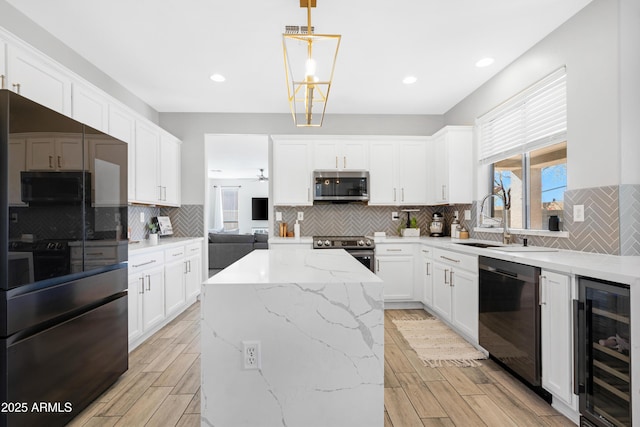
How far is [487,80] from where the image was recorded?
139 inches

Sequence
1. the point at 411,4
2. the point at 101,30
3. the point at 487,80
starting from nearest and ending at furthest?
1. the point at 411,4
2. the point at 101,30
3. the point at 487,80

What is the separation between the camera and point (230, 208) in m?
11.3

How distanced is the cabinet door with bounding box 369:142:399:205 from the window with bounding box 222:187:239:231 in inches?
311

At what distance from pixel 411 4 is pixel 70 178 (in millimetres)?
2500

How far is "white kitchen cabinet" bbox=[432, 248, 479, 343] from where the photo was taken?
2.76 m

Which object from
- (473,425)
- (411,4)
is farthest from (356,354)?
(411,4)

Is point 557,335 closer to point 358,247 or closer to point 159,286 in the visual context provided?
point 358,247

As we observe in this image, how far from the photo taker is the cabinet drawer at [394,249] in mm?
3939

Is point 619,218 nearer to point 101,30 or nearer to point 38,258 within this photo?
point 38,258

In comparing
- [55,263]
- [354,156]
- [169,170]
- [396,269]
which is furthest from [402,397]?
[169,170]

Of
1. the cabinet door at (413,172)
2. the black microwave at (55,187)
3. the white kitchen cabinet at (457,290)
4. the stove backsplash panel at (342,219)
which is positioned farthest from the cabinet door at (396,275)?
the black microwave at (55,187)

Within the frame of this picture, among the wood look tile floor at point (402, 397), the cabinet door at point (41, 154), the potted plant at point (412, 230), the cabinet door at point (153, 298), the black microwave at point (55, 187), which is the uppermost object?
the cabinet door at point (41, 154)

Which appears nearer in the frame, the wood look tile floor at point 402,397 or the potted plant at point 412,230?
the wood look tile floor at point 402,397

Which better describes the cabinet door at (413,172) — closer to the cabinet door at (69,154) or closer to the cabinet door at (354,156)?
the cabinet door at (354,156)
